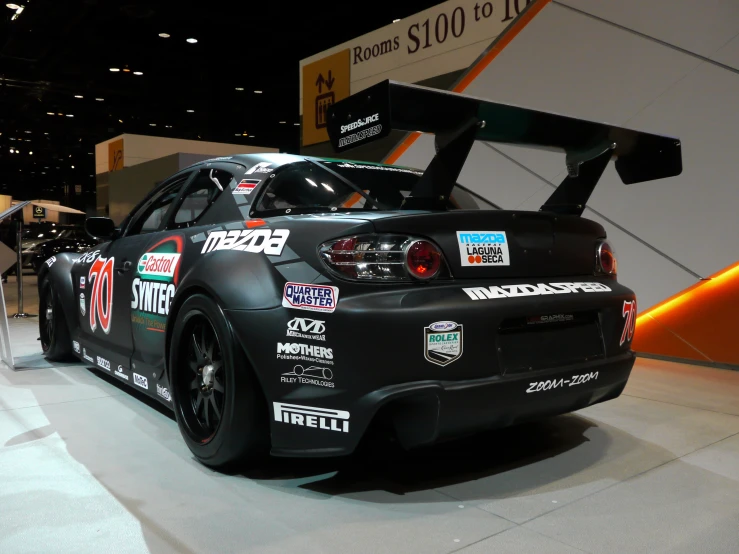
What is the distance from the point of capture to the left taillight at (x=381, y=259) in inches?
79.6

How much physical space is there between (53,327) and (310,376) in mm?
3159

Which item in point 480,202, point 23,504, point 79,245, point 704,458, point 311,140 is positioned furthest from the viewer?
point 79,245

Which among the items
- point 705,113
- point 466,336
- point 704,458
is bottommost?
point 704,458

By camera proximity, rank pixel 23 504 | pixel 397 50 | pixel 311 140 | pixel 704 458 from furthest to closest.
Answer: pixel 311 140 < pixel 397 50 < pixel 704 458 < pixel 23 504

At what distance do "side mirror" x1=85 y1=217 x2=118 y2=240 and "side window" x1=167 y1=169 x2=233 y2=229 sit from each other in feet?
2.61

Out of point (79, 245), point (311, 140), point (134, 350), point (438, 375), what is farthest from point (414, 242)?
point (79, 245)

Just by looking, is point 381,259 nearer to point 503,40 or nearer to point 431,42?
point 503,40

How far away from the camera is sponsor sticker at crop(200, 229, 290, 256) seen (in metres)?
2.22

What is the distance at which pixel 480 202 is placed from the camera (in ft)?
9.95

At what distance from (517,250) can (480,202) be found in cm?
84

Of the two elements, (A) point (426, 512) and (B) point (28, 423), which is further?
(B) point (28, 423)

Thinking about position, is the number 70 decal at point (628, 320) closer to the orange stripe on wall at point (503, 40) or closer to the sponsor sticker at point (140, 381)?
the sponsor sticker at point (140, 381)

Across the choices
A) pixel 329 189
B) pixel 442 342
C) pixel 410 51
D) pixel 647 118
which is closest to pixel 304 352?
pixel 442 342

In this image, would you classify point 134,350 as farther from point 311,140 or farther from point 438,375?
point 311,140
